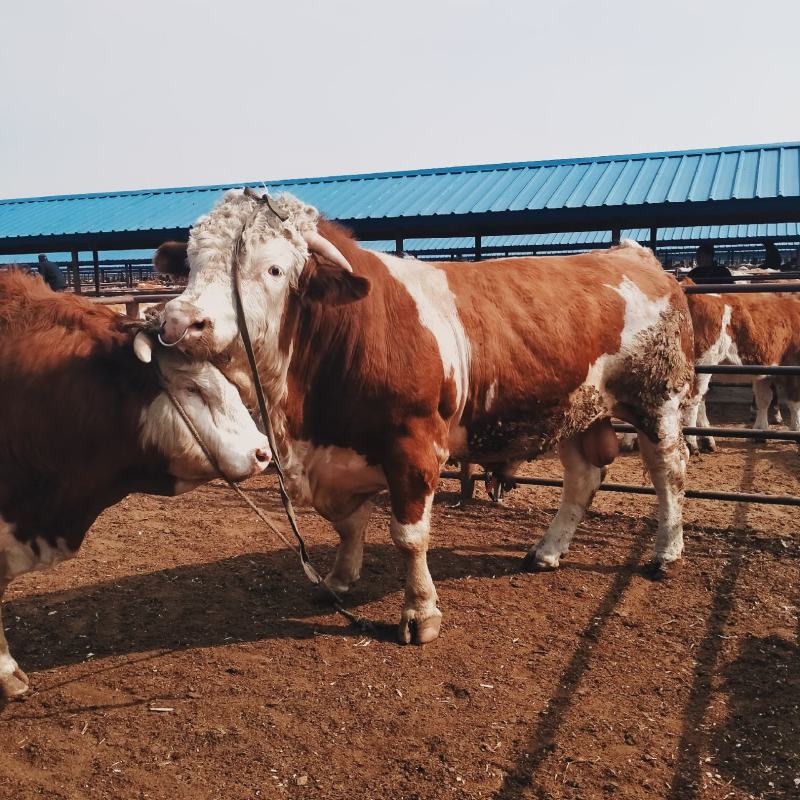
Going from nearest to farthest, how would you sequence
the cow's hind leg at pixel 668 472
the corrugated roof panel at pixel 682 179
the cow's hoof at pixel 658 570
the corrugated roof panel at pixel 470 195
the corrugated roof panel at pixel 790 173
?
the cow's hoof at pixel 658 570 < the cow's hind leg at pixel 668 472 < the corrugated roof panel at pixel 790 173 < the corrugated roof panel at pixel 682 179 < the corrugated roof panel at pixel 470 195

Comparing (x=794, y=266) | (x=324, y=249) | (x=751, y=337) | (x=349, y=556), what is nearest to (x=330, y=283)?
(x=324, y=249)

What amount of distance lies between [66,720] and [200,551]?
6.78 feet

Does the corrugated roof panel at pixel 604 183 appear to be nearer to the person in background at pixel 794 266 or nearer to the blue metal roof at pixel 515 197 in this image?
the blue metal roof at pixel 515 197

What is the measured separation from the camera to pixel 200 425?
279 cm

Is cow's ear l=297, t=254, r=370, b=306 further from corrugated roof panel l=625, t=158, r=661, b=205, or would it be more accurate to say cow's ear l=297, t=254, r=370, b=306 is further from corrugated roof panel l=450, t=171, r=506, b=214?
corrugated roof panel l=450, t=171, r=506, b=214

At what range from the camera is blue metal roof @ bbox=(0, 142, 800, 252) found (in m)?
11.6

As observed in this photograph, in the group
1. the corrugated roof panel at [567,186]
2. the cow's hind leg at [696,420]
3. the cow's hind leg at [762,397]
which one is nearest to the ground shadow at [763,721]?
the cow's hind leg at [696,420]

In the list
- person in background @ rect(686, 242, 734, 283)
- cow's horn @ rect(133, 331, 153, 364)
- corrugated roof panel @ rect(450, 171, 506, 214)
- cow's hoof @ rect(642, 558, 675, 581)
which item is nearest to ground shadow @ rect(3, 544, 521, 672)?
cow's hoof @ rect(642, 558, 675, 581)

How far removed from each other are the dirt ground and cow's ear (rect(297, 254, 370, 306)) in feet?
5.47

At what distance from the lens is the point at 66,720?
3.03 m

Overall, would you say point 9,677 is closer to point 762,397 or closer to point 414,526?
point 414,526

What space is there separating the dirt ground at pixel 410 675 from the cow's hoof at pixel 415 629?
63mm

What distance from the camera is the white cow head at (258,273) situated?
2.92 m

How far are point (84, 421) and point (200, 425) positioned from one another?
0.42m
